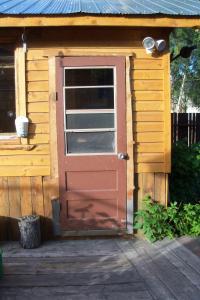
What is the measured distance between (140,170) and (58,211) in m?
1.22

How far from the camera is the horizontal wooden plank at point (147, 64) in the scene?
5559 mm

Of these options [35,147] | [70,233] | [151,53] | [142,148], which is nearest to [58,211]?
[70,233]

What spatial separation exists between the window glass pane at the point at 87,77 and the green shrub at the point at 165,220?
5.50 ft

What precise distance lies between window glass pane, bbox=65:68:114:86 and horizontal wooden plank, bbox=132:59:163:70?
1.10ft

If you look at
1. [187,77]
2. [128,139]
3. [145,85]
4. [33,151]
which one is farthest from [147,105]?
[187,77]

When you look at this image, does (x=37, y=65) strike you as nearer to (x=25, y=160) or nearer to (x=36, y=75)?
(x=36, y=75)

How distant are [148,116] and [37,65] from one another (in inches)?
62.7

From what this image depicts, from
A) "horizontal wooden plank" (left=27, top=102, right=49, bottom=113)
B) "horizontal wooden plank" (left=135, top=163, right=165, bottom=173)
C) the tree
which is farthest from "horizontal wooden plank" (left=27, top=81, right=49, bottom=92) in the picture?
the tree

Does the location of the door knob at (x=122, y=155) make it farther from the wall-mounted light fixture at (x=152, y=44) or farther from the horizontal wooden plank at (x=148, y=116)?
the wall-mounted light fixture at (x=152, y=44)

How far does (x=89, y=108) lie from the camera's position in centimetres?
556

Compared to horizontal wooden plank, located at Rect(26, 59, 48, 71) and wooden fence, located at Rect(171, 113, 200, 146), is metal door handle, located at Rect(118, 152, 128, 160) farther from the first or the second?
wooden fence, located at Rect(171, 113, 200, 146)

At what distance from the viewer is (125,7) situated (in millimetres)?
5328

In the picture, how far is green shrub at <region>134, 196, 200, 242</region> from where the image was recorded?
553 centimetres

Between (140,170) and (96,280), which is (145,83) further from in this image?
(96,280)
